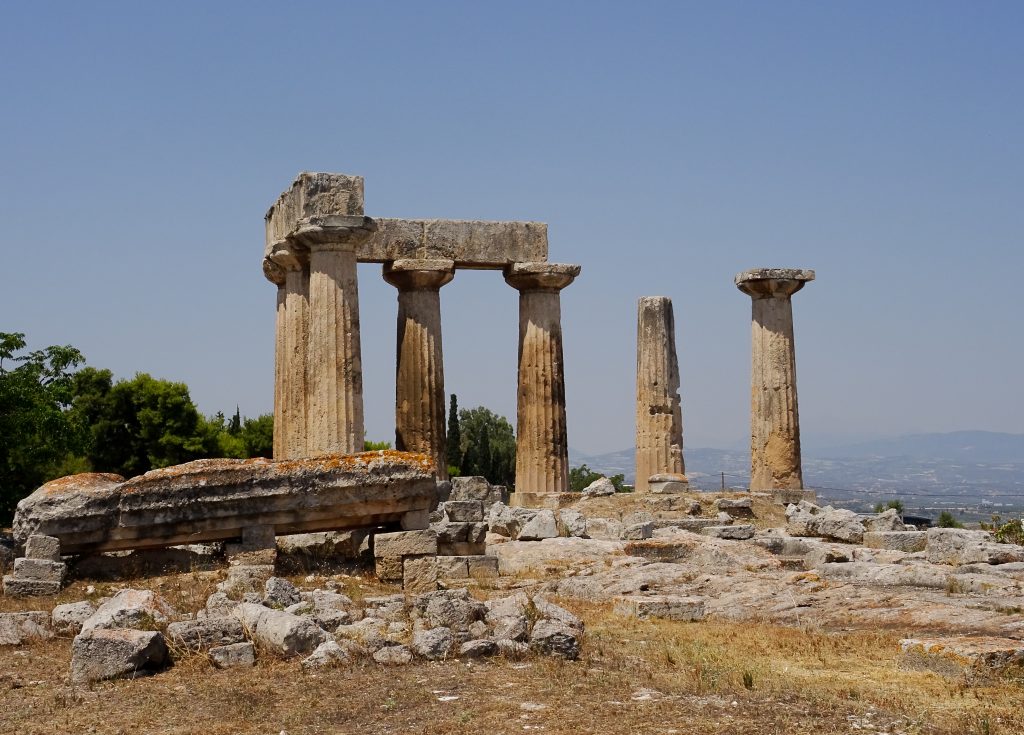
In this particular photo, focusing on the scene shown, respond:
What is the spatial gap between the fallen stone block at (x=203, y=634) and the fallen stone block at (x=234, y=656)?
0.55ft

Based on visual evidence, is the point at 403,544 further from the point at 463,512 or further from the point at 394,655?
the point at 394,655

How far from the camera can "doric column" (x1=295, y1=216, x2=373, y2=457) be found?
76.2 feet

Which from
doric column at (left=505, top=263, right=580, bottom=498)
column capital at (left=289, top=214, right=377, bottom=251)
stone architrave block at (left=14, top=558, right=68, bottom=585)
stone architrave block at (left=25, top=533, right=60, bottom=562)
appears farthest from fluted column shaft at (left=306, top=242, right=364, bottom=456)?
stone architrave block at (left=14, top=558, right=68, bottom=585)

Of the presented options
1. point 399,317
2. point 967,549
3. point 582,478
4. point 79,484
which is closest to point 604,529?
point 967,549

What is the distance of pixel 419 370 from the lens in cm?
2925

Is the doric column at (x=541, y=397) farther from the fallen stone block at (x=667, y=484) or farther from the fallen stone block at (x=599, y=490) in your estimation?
the fallen stone block at (x=667, y=484)

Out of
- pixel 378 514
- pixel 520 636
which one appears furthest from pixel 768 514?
pixel 520 636

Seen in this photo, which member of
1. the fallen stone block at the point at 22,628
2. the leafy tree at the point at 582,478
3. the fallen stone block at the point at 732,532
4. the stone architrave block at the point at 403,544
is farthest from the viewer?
the leafy tree at the point at 582,478

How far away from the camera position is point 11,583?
623 inches

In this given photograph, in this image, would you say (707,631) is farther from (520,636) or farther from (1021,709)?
(1021,709)

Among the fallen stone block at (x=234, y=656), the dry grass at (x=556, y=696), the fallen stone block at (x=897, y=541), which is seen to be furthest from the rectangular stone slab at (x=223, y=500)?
the fallen stone block at (x=897, y=541)

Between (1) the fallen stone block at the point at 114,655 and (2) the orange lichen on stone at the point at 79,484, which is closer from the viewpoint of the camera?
(1) the fallen stone block at the point at 114,655

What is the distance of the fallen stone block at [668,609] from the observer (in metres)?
14.4

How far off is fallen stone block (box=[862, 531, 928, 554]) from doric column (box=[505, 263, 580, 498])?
1003 cm
